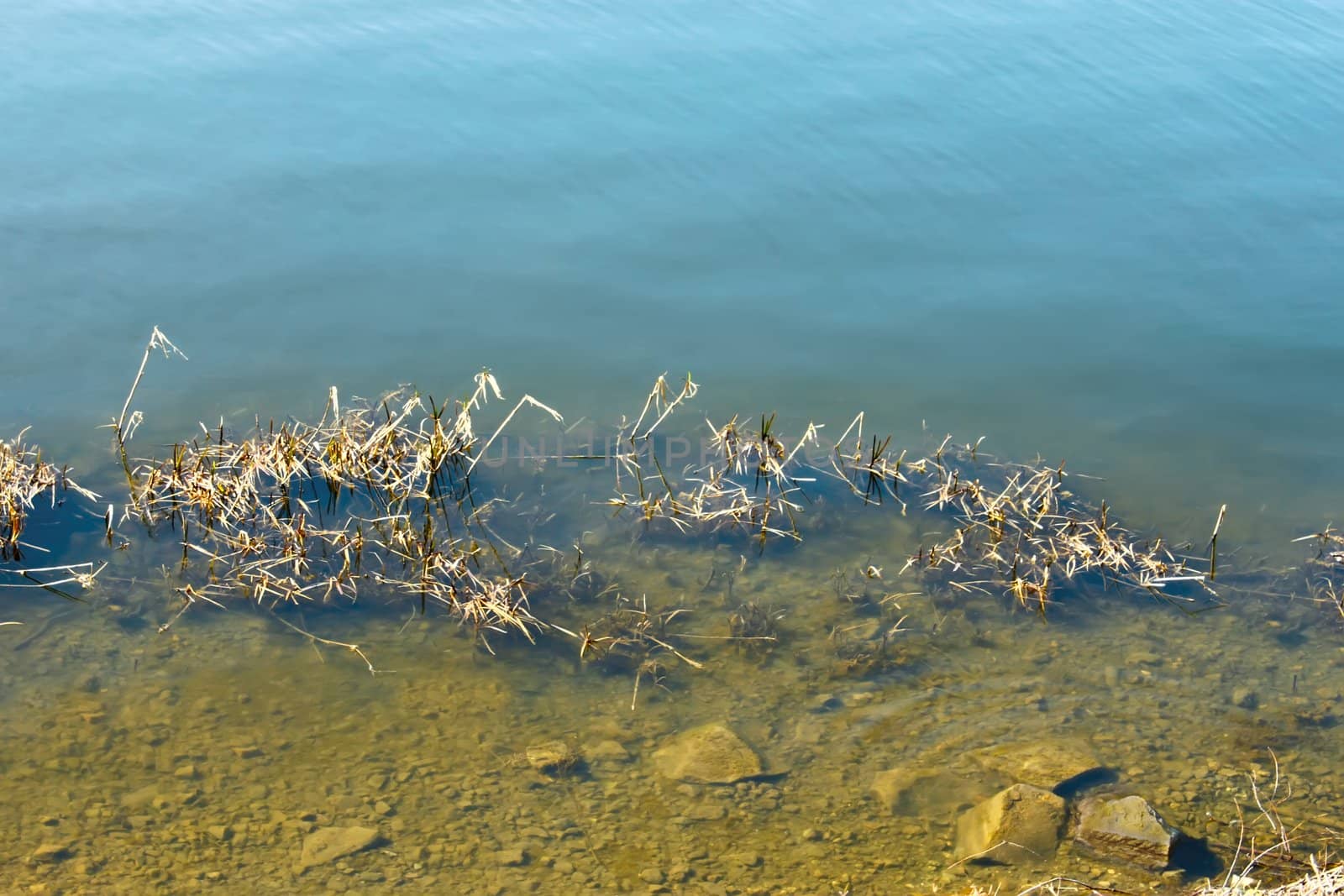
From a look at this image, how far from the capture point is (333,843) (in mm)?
4789

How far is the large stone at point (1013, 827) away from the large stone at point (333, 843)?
2591mm

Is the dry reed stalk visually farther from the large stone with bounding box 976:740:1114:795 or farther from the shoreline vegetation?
the large stone with bounding box 976:740:1114:795

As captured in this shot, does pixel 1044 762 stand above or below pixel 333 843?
above

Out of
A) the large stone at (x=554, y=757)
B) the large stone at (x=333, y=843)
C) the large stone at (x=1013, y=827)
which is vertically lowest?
the large stone at (x=333, y=843)

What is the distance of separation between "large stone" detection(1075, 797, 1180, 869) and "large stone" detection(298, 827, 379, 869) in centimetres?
313

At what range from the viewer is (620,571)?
6.57 meters

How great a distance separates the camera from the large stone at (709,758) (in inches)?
207

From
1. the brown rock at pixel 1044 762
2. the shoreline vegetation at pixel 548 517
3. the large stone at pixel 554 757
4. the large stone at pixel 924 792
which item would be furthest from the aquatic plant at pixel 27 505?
the brown rock at pixel 1044 762

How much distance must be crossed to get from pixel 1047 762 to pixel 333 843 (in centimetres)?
330

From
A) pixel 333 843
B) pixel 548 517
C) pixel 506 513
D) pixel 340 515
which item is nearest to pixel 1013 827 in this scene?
pixel 333 843

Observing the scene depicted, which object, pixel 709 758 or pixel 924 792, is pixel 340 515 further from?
pixel 924 792

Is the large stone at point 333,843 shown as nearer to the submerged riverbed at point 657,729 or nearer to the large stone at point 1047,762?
the submerged riverbed at point 657,729

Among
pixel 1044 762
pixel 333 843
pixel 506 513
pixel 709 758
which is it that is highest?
pixel 1044 762

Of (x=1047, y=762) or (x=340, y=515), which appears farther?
(x=340, y=515)
